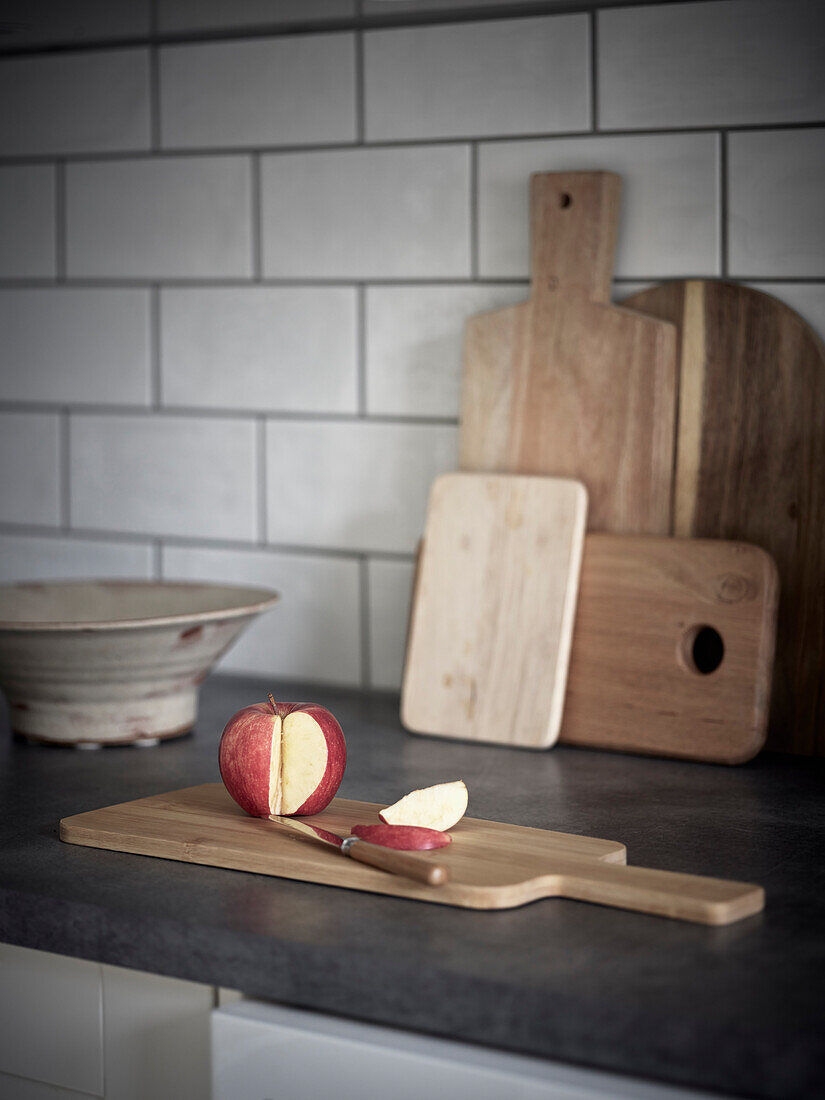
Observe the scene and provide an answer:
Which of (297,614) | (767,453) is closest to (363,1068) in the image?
(767,453)

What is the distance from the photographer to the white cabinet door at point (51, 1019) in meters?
0.83

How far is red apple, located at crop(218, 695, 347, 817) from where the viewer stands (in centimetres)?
90

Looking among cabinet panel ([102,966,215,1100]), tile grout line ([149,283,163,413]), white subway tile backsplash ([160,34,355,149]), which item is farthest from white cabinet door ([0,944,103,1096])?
white subway tile backsplash ([160,34,355,149])

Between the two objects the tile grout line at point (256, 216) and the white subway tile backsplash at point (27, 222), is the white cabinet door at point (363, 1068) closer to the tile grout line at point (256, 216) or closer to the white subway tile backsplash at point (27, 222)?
the tile grout line at point (256, 216)

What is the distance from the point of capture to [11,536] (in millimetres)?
1652

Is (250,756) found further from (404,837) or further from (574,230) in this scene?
(574,230)

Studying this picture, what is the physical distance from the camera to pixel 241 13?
Result: 4.72ft

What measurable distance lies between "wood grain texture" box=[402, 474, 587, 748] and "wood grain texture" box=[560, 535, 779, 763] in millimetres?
26

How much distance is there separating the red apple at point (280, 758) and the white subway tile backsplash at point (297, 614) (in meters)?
0.54

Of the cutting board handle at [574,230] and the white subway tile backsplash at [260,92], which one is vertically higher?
the white subway tile backsplash at [260,92]

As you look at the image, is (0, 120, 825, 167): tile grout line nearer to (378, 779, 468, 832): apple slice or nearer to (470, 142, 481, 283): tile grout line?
(470, 142, 481, 283): tile grout line

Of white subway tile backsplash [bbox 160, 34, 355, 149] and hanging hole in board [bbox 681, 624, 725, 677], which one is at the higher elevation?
white subway tile backsplash [bbox 160, 34, 355, 149]

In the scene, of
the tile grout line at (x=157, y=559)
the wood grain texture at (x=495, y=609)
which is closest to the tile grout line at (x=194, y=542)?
the tile grout line at (x=157, y=559)

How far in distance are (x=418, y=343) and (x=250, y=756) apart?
61cm
